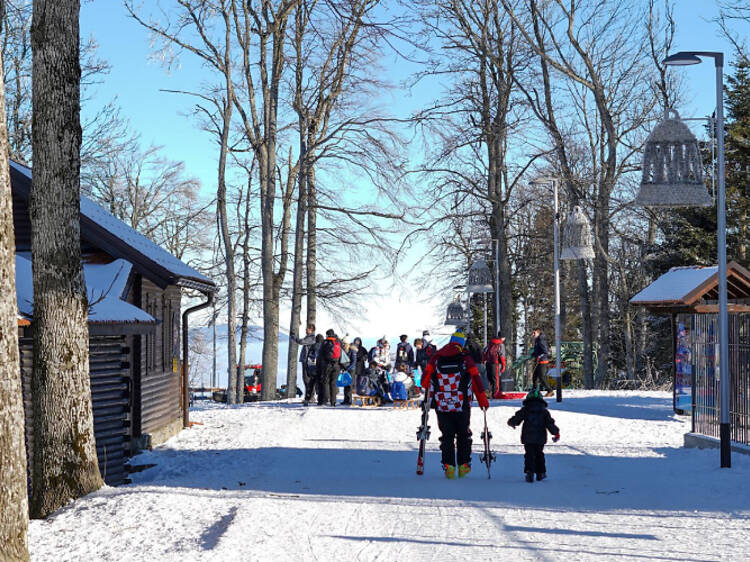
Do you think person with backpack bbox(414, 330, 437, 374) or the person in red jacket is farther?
person with backpack bbox(414, 330, 437, 374)

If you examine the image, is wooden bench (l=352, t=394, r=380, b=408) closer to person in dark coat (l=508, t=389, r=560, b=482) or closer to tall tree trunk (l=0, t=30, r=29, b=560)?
person in dark coat (l=508, t=389, r=560, b=482)

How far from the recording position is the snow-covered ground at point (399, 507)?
8.01 meters

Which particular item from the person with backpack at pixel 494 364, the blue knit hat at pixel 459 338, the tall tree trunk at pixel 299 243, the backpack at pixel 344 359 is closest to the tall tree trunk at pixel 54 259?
the blue knit hat at pixel 459 338

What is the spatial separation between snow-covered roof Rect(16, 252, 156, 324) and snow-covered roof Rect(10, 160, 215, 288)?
0.52 meters

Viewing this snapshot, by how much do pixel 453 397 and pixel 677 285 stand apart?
37.2 ft

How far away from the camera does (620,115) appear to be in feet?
121

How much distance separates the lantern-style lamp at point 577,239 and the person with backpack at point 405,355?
18.0ft

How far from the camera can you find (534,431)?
12.1 m

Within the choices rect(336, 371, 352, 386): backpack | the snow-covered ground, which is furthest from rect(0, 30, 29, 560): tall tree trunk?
rect(336, 371, 352, 386): backpack

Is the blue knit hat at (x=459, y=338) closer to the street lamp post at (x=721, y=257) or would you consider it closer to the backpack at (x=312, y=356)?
the street lamp post at (x=721, y=257)

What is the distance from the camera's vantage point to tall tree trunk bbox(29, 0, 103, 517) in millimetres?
10375

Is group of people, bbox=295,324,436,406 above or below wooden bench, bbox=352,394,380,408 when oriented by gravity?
above

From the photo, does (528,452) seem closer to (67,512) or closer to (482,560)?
(482,560)

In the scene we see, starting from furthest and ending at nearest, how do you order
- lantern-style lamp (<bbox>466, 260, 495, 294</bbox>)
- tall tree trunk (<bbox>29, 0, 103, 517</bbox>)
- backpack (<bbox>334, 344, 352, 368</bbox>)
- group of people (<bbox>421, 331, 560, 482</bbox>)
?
lantern-style lamp (<bbox>466, 260, 495, 294</bbox>)
backpack (<bbox>334, 344, 352, 368</bbox>)
group of people (<bbox>421, 331, 560, 482</bbox>)
tall tree trunk (<bbox>29, 0, 103, 517</bbox>)
